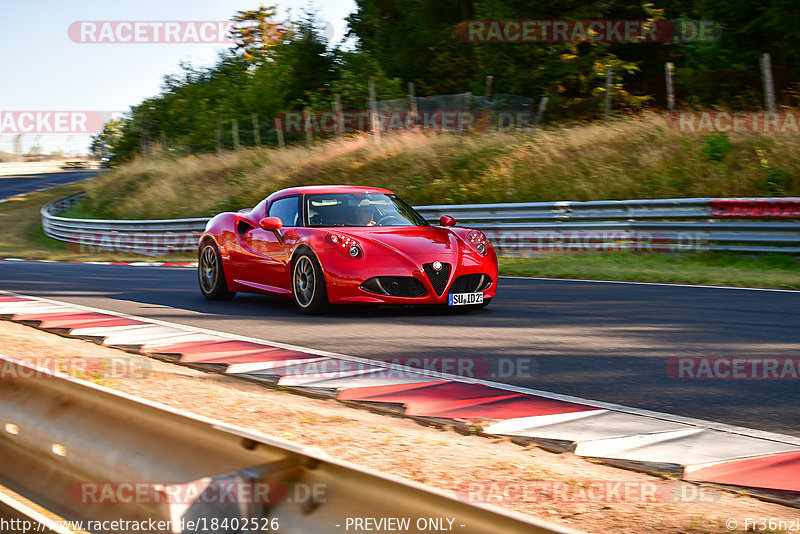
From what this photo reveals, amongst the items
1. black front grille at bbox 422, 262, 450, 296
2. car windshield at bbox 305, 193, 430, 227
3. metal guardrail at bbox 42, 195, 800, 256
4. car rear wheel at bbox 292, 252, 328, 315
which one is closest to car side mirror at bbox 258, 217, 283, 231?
car windshield at bbox 305, 193, 430, 227

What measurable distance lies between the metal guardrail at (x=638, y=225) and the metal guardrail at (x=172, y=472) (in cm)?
Result: 1193

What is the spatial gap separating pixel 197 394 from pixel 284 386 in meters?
0.56

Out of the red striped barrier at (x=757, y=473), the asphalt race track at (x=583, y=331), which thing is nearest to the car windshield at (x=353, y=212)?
the asphalt race track at (x=583, y=331)

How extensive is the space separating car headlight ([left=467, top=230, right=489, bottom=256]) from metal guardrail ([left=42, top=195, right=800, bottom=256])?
20.9ft

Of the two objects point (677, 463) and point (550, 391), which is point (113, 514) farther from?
point (550, 391)

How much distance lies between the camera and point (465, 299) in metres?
8.59

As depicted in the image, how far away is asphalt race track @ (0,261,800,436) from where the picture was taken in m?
5.14

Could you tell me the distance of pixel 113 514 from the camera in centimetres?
298

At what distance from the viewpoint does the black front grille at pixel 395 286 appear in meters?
8.27

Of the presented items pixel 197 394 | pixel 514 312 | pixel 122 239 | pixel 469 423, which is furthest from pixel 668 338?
pixel 122 239

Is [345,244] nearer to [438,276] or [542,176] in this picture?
[438,276]

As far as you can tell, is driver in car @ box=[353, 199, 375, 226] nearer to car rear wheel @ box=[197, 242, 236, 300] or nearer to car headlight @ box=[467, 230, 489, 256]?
car headlight @ box=[467, 230, 489, 256]

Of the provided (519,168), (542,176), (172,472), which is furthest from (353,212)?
(519,168)

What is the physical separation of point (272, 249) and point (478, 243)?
7.06ft
